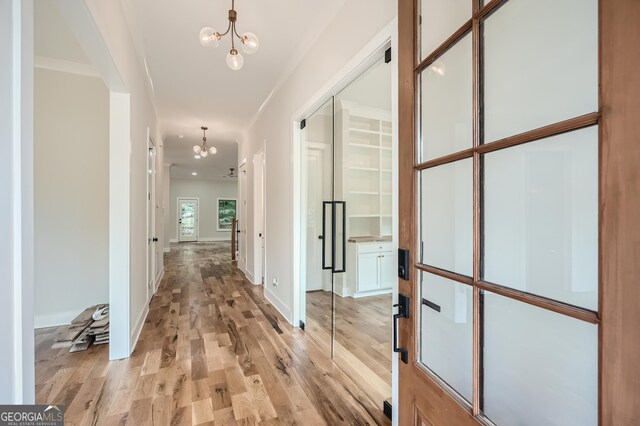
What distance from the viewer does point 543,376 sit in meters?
0.76

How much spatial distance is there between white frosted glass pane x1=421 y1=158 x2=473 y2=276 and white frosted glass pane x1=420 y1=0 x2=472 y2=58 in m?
0.47

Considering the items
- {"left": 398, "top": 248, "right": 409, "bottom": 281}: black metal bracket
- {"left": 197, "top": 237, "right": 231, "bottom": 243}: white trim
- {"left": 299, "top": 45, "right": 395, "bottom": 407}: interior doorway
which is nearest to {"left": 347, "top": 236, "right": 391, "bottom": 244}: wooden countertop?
{"left": 299, "top": 45, "right": 395, "bottom": 407}: interior doorway

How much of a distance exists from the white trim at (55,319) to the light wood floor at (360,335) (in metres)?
2.77

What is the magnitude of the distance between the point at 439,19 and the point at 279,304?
134 inches

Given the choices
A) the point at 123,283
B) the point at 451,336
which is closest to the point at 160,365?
the point at 123,283

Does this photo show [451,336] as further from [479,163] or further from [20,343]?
[20,343]

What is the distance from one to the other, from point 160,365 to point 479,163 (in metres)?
2.75

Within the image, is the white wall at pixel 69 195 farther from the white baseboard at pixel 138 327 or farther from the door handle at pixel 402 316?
the door handle at pixel 402 316

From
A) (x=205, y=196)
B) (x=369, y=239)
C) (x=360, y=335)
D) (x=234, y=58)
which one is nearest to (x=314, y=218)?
(x=369, y=239)

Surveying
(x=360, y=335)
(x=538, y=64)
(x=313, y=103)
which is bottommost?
(x=360, y=335)

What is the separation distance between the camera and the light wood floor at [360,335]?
224cm

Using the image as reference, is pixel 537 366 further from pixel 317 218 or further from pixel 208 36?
pixel 317 218

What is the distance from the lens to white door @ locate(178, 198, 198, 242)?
12703 millimetres

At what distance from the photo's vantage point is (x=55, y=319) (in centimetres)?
327
